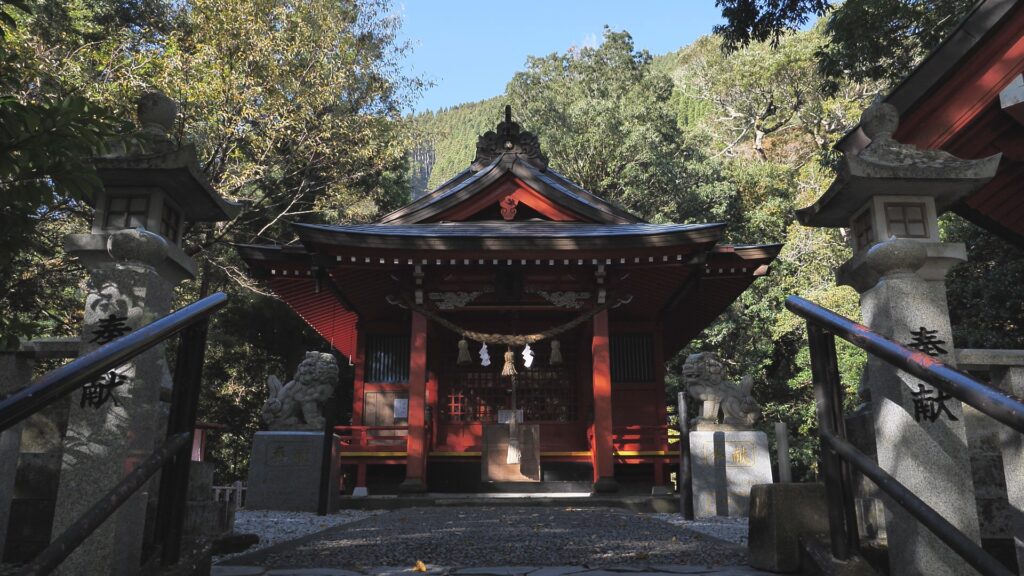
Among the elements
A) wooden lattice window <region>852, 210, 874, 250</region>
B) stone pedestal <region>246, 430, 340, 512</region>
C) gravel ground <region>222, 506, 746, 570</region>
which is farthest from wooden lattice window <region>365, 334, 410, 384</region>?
wooden lattice window <region>852, 210, 874, 250</region>

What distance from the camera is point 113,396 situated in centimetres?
336

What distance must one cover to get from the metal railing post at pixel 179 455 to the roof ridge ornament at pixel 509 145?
41.0 feet

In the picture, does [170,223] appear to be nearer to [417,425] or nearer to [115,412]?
[115,412]

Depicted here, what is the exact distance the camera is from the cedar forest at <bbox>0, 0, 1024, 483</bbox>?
11125 millimetres

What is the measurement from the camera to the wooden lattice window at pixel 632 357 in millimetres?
14141

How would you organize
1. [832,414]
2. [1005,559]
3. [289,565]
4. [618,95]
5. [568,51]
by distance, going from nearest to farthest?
[832,414]
[1005,559]
[289,565]
[618,95]
[568,51]

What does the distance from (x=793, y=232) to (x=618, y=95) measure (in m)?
14.8

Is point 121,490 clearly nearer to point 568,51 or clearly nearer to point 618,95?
point 618,95

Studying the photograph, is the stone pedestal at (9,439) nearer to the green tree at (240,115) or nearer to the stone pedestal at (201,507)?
the stone pedestal at (201,507)

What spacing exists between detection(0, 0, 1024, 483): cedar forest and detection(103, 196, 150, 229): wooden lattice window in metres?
0.26

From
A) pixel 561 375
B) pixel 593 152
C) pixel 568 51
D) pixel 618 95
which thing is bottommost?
pixel 561 375

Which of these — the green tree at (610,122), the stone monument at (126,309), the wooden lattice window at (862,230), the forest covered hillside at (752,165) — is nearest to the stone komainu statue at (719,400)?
the wooden lattice window at (862,230)

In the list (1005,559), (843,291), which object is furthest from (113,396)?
(843,291)

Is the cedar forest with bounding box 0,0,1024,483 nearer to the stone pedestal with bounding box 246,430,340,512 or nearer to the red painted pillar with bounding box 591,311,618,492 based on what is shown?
the stone pedestal with bounding box 246,430,340,512
